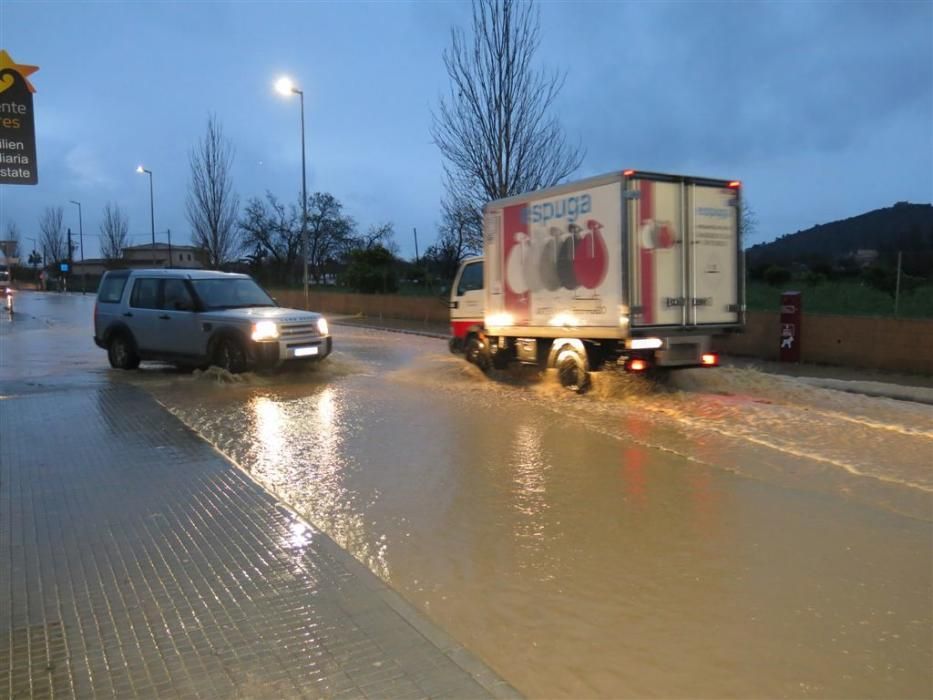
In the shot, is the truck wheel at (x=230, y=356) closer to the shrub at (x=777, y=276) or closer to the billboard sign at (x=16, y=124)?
the billboard sign at (x=16, y=124)

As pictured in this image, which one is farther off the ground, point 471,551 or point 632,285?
point 632,285

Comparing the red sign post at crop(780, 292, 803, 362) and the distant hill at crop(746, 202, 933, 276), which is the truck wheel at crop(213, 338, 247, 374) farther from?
the distant hill at crop(746, 202, 933, 276)

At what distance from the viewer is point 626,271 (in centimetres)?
1004

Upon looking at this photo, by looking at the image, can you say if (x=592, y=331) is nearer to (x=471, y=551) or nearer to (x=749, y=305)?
(x=471, y=551)

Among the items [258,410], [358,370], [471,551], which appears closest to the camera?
[471,551]

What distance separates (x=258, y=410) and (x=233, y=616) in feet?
20.7

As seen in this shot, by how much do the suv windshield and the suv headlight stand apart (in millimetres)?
1296

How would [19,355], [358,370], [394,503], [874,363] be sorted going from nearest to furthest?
[394,503] → [874,363] → [358,370] → [19,355]

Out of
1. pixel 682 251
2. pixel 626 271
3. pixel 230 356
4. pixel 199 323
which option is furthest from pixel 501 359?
pixel 199 323

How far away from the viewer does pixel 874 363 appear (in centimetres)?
1322

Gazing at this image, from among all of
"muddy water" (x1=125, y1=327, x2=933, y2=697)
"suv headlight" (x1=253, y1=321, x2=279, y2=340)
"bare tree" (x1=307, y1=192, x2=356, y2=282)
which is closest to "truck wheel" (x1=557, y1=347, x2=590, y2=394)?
"muddy water" (x1=125, y1=327, x2=933, y2=697)

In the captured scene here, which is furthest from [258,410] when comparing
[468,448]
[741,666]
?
[741,666]

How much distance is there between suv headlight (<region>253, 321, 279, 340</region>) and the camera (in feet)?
40.2

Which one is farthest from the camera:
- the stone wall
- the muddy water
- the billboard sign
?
the stone wall
